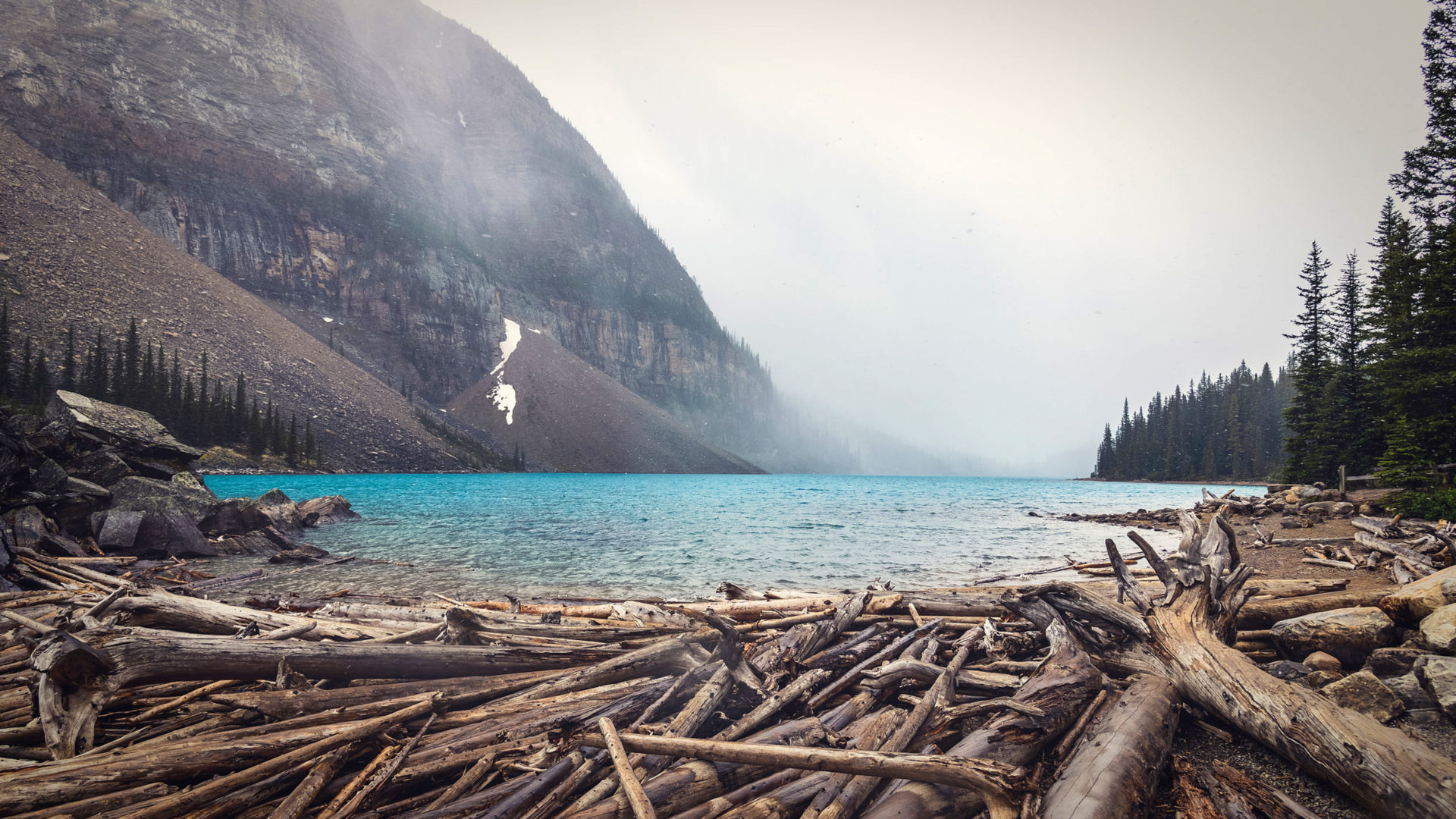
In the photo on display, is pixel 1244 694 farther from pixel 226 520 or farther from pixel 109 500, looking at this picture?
pixel 226 520

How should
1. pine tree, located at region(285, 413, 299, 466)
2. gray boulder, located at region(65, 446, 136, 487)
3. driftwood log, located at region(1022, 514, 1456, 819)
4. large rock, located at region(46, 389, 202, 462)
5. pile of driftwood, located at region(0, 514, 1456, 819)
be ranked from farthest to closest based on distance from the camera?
pine tree, located at region(285, 413, 299, 466), large rock, located at region(46, 389, 202, 462), gray boulder, located at region(65, 446, 136, 487), driftwood log, located at region(1022, 514, 1456, 819), pile of driftwood, located at region(0, 514, 1456, 819)

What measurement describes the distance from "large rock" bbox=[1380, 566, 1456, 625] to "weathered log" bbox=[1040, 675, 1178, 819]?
383 centimetres

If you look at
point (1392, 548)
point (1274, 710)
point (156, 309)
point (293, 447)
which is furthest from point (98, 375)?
point (1392, 548)

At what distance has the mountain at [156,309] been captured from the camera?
75.4 m

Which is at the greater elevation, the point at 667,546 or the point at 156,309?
the point at 156,309

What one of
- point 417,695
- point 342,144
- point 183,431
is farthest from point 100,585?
point 342,144

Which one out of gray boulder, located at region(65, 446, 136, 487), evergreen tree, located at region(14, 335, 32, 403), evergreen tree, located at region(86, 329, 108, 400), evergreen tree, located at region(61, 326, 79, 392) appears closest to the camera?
gray boulder, located at region(65, 446, 136, 487)

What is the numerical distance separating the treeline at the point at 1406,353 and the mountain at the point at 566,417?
469 feet

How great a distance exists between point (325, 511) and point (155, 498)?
515 inches

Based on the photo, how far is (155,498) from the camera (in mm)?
17953

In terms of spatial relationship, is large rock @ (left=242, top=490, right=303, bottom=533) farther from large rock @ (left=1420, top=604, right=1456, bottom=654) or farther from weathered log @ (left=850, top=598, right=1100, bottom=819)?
large rock @ (left=1420, top=604, right=1456, bottom=654)

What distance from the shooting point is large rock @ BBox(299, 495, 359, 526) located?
28.0 m

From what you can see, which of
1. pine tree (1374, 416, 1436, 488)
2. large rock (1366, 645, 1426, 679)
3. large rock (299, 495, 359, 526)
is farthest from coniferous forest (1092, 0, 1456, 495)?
large rock (299, 495, 359, 526)

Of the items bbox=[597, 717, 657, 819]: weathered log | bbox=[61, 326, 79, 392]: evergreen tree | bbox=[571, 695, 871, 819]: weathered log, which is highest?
bbox=[61, 326, 79, 392]: evergreen tree
